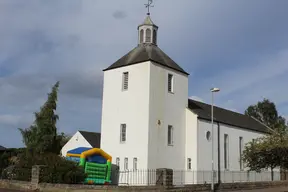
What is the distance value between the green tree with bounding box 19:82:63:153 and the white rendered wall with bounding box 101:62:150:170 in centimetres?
425

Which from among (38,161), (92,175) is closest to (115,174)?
(92,175)

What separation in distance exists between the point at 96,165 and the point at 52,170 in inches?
191

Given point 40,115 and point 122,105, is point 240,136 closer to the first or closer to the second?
point 122,105

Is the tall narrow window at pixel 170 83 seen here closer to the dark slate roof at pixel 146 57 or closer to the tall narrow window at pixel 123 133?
the dark slate roof at pixel 146 57

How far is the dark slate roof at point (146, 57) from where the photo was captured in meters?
30.6

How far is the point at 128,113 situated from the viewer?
2980 cm

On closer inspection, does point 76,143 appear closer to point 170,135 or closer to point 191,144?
point 170,135

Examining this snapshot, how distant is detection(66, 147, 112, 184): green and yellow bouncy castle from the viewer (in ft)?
85.4

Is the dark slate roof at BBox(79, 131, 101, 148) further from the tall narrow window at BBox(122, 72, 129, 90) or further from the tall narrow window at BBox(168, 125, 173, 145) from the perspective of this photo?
the tall narrow window at BBox(168, 125, 173, 145)

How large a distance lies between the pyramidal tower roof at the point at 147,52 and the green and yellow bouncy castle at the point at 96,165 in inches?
324

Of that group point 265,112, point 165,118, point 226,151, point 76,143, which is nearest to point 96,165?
point 165,118

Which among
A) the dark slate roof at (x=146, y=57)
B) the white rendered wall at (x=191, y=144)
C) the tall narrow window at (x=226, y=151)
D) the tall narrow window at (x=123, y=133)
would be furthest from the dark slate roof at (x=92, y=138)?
the white rendered wall at (x=191, y=144)

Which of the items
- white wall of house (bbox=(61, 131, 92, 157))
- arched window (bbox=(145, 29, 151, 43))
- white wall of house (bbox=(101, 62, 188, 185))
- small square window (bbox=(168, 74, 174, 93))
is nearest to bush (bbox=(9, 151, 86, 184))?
white wall of house (bbox=(101, 62, 188, 185))

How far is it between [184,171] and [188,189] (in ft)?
24.1
